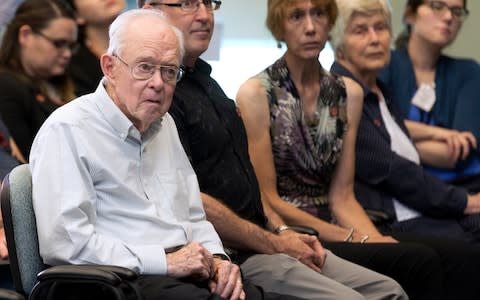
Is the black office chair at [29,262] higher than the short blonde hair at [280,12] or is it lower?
lower

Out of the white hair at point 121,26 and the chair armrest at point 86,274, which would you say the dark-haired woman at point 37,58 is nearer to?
the white hair at point 121,26

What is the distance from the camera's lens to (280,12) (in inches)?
144

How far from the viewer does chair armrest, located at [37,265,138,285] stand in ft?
7.77

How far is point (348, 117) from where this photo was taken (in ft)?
12.2

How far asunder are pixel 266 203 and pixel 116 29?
1033 millimetres

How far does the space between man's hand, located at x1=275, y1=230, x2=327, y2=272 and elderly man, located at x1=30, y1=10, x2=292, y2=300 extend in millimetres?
353

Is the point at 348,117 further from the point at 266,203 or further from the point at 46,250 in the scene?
the point at 46,250

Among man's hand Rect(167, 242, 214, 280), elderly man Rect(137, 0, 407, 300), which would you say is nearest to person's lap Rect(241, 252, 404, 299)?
elderly man Rect(137, 0, 407, 300)

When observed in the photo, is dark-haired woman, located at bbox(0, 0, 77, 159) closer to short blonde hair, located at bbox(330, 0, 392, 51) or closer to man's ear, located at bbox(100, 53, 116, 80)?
man's ear, located at bbox(100, 53, 116, 80)

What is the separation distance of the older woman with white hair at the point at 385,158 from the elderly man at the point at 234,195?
711 mm

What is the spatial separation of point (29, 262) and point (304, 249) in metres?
0.97

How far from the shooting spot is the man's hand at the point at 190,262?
8.50ft

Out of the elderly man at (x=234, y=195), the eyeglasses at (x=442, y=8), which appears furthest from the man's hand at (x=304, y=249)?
the eyeglasses at (x=442, y=8)

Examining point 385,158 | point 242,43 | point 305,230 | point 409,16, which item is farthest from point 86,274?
point 242,43
